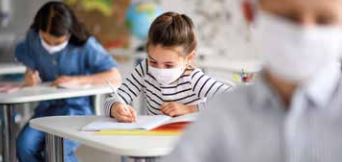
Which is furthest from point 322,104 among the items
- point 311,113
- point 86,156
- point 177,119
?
point 86,156

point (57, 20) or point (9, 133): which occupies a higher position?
point (57, 20)

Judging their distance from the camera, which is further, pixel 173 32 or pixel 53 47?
pixel 53 47

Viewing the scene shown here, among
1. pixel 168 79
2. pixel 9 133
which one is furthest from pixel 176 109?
pixel 9 133

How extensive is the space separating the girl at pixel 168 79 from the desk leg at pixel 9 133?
2.10 feet

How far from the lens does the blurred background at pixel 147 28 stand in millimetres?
4812

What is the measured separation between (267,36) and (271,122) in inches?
6.0

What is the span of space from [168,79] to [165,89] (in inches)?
2.3

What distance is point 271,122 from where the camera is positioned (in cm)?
106

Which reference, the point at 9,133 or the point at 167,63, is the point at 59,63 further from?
the point at 167,63

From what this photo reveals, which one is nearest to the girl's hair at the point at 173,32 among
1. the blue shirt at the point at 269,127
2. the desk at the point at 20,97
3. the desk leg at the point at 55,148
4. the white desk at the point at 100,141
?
the white desk at the point at 100,141

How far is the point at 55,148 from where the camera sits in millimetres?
2113

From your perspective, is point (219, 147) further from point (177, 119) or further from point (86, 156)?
point (86, 156)

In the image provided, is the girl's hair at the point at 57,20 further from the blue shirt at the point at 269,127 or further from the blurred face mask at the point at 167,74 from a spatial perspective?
the blue shirt at the point at 269,127

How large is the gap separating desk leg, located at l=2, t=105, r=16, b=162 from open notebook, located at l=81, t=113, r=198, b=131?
2.43 feet
